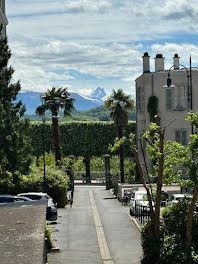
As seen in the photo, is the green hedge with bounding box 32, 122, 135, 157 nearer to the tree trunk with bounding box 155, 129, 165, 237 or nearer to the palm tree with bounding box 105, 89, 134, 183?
the palm tree with bounding box 105, 89, 134, 183

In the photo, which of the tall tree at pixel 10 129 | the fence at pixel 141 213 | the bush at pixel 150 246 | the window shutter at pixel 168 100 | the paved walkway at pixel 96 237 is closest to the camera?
the bush at pixel 150 246

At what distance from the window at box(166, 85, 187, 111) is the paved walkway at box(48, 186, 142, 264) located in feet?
48.9

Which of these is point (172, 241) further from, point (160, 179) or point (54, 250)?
point (54, 250)

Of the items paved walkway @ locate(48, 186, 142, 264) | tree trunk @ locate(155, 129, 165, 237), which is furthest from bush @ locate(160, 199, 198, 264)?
paved walkway @ locate(48, 186, 142, 264)

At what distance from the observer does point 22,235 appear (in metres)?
15.2

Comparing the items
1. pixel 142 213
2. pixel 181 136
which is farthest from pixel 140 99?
pixel 142 213

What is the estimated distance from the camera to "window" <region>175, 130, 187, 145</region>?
56.4m

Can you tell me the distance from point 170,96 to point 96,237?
97.8ft

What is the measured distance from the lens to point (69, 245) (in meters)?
26.6

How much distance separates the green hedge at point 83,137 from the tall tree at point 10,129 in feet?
121

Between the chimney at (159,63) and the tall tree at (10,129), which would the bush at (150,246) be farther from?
the chimney at (159,63)

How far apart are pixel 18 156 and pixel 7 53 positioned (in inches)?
271

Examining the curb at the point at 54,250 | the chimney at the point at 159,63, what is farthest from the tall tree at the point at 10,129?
the chimney at the point at 159,63

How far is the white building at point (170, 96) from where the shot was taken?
5591 cm
